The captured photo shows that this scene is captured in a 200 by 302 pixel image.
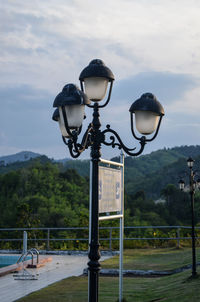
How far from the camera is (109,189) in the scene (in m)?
5.87

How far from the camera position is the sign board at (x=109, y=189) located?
18.2 feet

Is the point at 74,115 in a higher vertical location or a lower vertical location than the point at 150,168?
lower

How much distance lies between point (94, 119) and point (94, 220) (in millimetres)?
1138

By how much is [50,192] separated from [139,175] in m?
24.3

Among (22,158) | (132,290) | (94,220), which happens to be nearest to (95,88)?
(94,220)

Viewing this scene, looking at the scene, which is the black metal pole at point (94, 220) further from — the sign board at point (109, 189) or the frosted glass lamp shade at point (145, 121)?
the sign board at point (109, 189)

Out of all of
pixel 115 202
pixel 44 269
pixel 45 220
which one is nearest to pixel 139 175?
pixel 45 220

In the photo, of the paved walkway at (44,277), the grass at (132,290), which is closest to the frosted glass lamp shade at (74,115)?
the grass at (132,290)

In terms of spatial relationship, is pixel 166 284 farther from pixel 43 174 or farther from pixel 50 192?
pixel 43 174

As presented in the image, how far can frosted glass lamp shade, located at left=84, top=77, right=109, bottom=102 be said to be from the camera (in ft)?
15.3

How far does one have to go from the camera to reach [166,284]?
8609 mm

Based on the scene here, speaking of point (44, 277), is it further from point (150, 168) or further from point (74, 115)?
point (150, 168)

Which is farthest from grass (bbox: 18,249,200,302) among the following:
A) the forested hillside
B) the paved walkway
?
the forested hillside

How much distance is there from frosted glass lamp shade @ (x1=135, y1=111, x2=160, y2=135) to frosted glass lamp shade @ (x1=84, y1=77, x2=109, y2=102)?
0.46 meters
